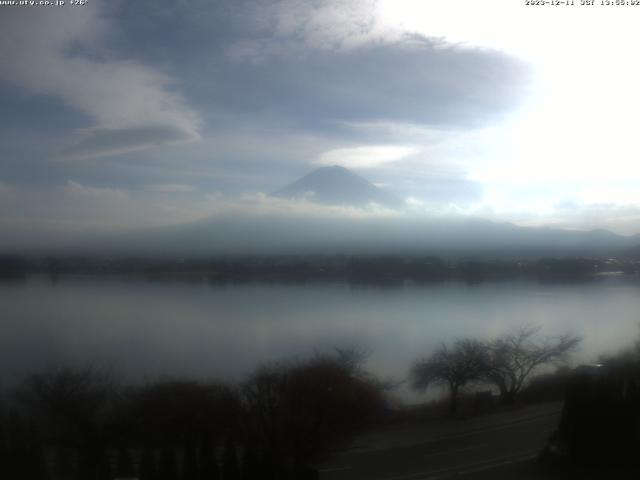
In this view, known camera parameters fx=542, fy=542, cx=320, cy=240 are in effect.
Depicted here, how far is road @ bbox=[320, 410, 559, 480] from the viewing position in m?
3.32

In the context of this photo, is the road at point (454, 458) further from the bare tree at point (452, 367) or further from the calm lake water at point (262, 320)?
the calm lake water at point (262, 320)

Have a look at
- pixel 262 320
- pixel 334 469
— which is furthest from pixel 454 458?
pixel 262 320

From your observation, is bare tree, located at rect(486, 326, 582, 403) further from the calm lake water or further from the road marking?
the road marking

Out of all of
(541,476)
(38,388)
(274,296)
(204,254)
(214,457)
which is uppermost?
(204,254)

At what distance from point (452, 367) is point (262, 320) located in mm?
1702

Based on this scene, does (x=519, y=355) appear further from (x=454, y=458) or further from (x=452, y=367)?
(x=454, y=458)

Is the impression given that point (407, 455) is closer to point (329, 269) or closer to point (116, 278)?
point (329, 269)

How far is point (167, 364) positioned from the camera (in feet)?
13.3

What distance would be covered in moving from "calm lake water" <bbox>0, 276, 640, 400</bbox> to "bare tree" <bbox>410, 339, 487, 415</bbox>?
0.12 meters

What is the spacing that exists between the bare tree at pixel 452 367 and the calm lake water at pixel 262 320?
12 cm

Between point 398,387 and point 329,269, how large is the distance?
161 cm

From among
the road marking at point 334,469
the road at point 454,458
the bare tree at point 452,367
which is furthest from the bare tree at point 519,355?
the road marking at point 334,469

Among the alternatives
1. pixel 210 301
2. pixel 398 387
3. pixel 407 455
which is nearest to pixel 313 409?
pixel 407 455

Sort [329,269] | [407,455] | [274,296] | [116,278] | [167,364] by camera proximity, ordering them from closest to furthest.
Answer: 1. [407,455]
2. [167,364]
3. [116,278]
4. [274,296]
5. [329,269]
